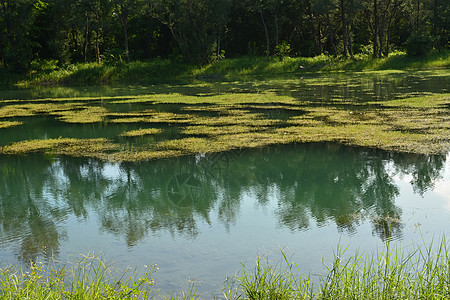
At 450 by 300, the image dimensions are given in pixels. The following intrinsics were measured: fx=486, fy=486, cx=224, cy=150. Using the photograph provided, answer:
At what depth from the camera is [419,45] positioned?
121 ft

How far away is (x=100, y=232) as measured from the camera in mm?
6148

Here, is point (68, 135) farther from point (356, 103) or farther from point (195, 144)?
point (356, 103)

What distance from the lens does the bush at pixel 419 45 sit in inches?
1429

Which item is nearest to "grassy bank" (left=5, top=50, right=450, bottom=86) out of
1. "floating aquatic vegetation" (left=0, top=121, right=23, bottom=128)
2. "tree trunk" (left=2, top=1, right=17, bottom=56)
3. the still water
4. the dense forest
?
the dense forest

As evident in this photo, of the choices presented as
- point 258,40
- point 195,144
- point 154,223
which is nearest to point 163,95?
point 195,144

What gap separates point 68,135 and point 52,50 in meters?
32.0

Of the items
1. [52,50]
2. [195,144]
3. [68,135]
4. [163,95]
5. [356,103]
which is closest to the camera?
[195,144]

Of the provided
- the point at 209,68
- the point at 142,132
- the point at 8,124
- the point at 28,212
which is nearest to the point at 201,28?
the point at 209,68

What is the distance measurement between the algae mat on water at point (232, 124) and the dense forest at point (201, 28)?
66.3ft

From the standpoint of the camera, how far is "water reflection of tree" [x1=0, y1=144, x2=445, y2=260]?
6.25m

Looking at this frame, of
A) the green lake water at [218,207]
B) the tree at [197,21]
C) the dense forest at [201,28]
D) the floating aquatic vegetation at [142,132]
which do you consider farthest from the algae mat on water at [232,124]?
the dense forest at [201,28]

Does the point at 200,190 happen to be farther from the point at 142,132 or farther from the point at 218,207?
the point at 142,132

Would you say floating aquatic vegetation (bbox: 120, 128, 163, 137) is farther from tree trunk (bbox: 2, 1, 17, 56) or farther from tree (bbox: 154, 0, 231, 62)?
tree trunk (bbox: 2, 1, 17, 56)

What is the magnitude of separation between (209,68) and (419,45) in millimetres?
16256
